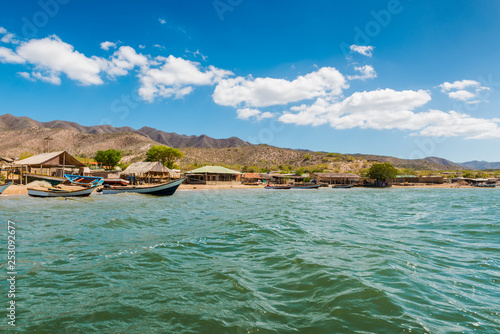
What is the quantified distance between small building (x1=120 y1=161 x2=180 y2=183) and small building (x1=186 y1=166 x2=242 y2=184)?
636 cm

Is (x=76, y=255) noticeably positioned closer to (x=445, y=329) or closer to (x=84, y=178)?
(x=445, y=329)

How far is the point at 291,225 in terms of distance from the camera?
1124 cm

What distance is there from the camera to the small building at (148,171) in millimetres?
39375

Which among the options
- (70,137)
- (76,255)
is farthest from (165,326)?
(70,137)

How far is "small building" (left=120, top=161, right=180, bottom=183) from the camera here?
3938cm

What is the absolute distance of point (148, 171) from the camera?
1522 inches

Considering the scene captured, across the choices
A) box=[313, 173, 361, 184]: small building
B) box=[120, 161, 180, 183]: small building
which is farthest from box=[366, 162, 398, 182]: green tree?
box=[120, 161, 180, 183]: small building

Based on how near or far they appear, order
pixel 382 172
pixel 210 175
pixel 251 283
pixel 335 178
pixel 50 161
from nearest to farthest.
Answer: pixel 251 283, pixel 50 161, pixel 210 175, pixel 382 172, pixel 335 178

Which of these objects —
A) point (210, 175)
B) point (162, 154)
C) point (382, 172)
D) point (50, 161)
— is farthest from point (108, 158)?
point (382, 172)

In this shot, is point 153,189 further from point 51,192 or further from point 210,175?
point 210,175

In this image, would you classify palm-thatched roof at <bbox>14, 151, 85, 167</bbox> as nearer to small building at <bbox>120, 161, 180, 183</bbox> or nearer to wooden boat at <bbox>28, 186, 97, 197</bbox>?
small building at <bbox>120, 161, 180, 183</bbox>

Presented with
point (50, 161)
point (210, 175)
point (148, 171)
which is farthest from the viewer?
point (210, 175)

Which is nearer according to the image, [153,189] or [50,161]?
[153,189]

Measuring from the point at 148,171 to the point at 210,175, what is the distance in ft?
75.0
